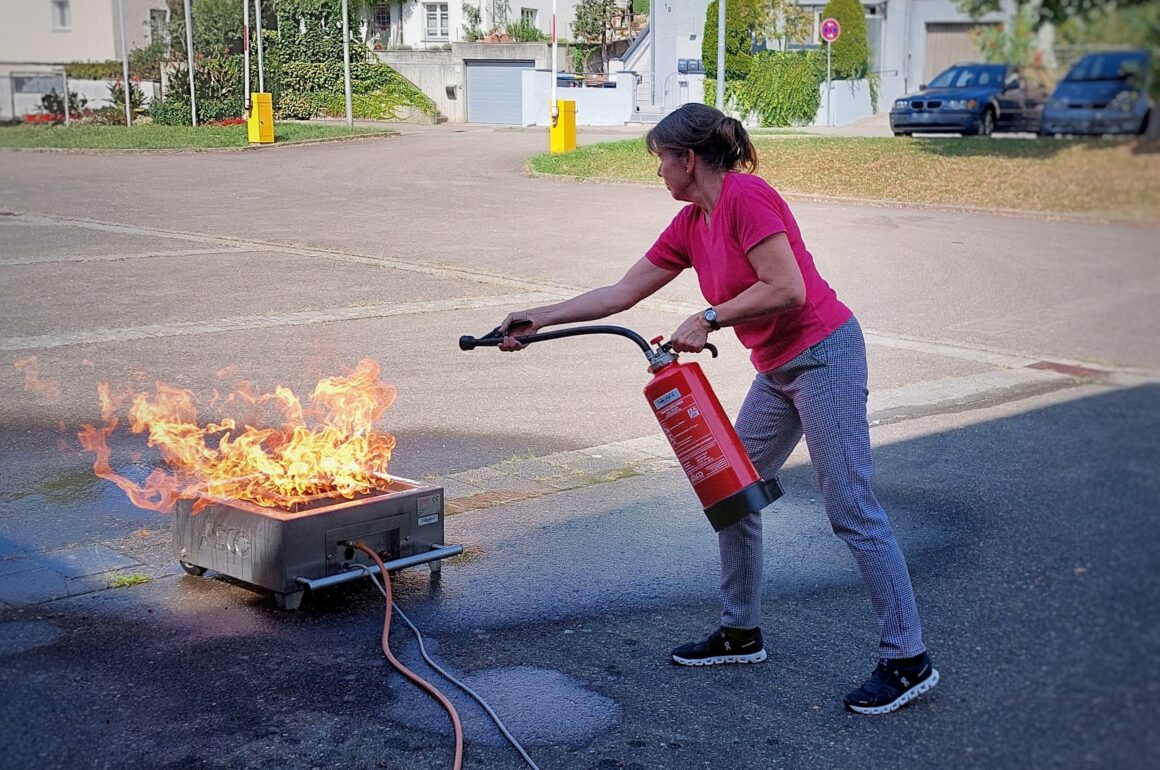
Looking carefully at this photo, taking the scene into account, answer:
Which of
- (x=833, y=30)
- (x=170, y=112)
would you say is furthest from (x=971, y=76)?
(x=170, y=112)

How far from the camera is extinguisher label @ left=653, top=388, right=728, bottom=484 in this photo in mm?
4094

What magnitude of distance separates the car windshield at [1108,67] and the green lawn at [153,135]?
22.6 m

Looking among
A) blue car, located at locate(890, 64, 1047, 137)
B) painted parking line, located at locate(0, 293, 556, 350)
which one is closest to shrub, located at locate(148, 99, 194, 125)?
painted parking line, located at locate(0, 293, 556, 350)

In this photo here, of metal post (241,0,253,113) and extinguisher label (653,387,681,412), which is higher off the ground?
metal post (241,0,253,113)

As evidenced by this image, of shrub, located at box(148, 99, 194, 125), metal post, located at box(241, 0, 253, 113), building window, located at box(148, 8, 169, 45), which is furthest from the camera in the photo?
shrub, located at box(148, 99, 194, 125)

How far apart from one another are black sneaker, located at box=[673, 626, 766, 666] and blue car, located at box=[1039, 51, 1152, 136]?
2.90 metres

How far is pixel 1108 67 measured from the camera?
1889mm

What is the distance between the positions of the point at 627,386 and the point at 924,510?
10.8 feet

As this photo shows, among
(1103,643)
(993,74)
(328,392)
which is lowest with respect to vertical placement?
(328,392)

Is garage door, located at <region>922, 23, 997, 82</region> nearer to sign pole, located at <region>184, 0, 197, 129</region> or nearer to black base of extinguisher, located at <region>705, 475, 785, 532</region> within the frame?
black base of extinguisher, located at <region>705, 475, 785, 532</region>

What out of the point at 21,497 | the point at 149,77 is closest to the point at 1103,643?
the point at 21,497

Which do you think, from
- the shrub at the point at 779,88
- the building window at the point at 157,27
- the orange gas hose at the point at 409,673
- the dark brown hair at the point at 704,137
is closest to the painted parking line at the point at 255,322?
the orange gas hose at the point at 409,673

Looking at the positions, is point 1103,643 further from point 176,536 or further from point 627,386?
point 627,386

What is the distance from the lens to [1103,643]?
2.05m
